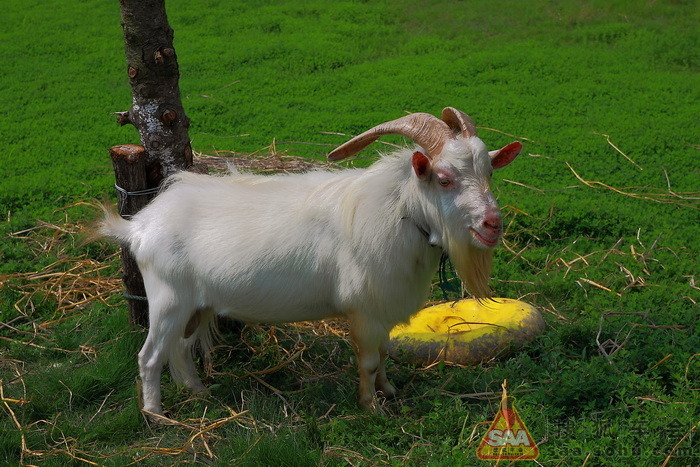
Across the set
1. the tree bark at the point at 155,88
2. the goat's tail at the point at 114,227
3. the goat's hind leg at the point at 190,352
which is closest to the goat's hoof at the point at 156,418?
the goat's hind leg at the point at 190,352

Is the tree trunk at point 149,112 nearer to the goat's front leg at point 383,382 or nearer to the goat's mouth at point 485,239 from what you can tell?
the goat's front leg at point 383,382

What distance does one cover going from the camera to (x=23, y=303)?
231 inches

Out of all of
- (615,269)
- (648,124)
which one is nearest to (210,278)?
(615,269)

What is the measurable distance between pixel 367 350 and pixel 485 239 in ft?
3.33

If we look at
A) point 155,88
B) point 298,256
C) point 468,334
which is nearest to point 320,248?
point 298,256

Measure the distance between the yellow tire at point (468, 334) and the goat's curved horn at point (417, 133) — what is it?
4.20 ft

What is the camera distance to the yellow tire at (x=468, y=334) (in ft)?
16.7

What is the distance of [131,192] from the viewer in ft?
16.8

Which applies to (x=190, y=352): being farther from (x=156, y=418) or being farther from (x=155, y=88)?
(x=155, y=88)

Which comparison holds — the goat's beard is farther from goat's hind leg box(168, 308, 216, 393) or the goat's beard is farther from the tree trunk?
the tree trunk

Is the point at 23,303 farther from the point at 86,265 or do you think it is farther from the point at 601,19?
the point at 601,19

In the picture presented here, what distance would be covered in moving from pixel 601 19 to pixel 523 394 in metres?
8.81

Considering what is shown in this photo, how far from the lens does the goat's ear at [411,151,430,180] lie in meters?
4.07

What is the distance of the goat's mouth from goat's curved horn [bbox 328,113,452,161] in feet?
1.58
